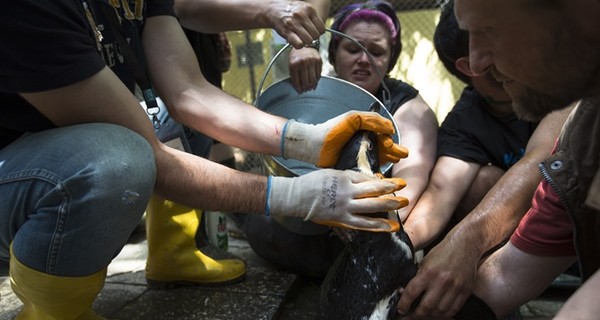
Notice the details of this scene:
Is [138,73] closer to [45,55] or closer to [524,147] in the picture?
[45,55]

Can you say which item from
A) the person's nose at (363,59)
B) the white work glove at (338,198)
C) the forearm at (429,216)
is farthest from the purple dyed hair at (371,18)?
the white work glove at (338,198)

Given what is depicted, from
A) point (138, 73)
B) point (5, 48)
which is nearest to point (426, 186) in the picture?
point (138, 73)

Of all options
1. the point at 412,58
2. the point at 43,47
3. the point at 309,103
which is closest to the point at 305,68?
the point at 309,103

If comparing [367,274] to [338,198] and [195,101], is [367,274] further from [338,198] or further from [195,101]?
[195,101]

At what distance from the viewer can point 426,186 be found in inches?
90.9

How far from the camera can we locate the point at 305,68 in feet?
7.02

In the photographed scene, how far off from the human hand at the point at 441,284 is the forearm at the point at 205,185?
19.2 inches

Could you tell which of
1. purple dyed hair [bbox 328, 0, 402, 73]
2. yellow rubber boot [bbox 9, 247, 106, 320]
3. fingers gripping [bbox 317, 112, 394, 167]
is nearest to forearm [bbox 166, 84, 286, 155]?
fingers gripping [bbox 317, 112, 394, 167]

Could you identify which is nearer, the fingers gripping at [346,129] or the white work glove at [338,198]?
the white work glove at [338,198]

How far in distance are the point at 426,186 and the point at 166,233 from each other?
1080 millimetres

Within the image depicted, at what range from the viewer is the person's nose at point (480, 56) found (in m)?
1.30

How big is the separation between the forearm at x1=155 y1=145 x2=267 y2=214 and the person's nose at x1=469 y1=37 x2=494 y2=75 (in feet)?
2.19

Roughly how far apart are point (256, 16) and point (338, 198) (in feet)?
2.93

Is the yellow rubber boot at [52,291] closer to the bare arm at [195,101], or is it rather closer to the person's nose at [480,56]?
the bare arm at [195,101]
